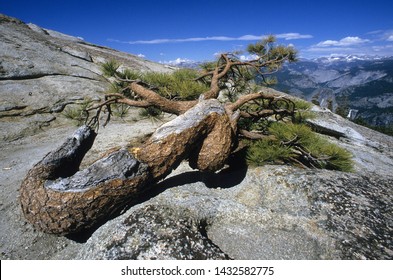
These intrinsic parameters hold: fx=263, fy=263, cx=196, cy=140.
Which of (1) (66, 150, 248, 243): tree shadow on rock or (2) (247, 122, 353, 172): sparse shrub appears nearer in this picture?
(1) (66, 150, 248, 243): tree shadow on rock

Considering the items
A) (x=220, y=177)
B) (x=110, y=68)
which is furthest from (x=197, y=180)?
(x=110, y=68)

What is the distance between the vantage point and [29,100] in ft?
44.9

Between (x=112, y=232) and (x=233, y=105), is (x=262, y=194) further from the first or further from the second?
(x=112, y=232)

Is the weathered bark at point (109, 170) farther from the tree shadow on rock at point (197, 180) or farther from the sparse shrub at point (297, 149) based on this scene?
the sparse shrub at point (297, 149)

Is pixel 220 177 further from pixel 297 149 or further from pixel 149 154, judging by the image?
pixel 149 154

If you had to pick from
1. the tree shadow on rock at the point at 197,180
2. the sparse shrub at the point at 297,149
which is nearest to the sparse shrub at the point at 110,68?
the tree shadow on rock at the point at 197,180

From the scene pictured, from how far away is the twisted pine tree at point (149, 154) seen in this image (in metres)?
4.78

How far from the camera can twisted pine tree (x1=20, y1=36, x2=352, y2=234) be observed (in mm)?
4777

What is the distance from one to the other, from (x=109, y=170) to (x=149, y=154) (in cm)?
82

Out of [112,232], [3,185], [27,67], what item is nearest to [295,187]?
[112,232]

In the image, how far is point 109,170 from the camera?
16.0 feet

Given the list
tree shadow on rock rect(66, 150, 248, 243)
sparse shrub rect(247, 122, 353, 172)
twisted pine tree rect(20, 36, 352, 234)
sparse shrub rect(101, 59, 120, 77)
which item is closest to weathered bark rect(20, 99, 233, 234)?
twisted pine tree rect(20, 36, 352, 234)

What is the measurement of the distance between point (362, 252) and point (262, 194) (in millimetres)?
2277

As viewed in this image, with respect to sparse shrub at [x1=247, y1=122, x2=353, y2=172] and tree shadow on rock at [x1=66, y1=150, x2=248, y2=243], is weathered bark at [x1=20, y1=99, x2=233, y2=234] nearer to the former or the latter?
tree shadow on rock at [x1=66, y1=150, x2=248, y2=243]
